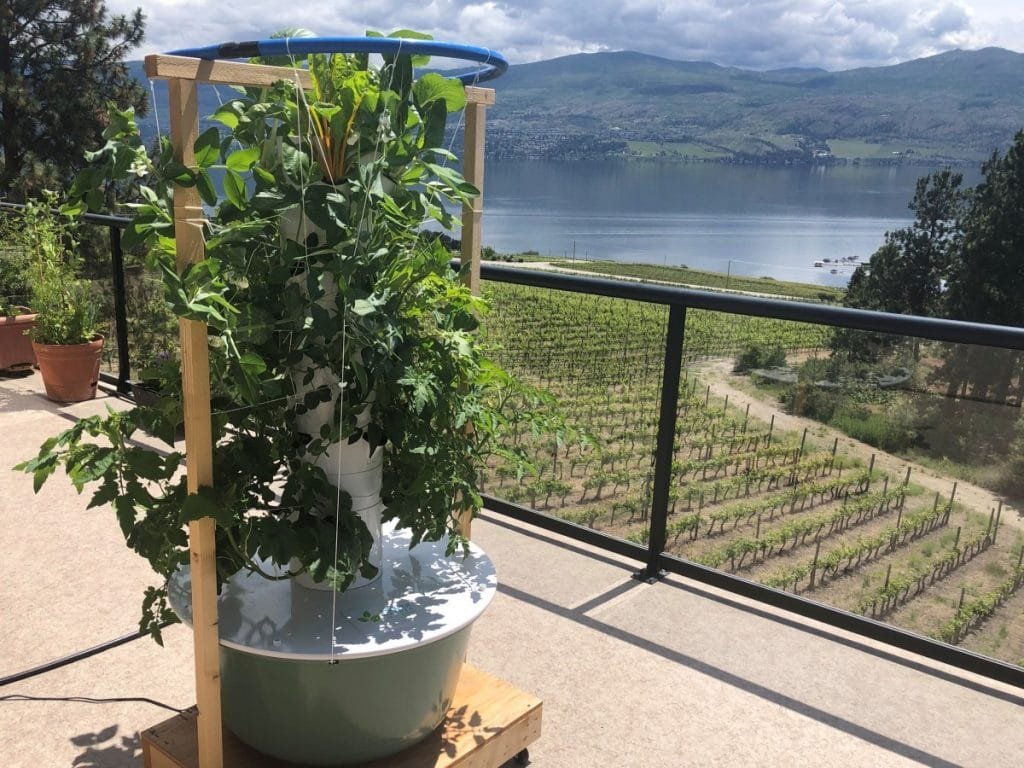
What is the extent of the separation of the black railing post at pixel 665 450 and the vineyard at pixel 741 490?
0.05 metres

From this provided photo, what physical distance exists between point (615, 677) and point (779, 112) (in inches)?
4945

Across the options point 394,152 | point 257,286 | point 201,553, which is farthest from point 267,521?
point 394,152

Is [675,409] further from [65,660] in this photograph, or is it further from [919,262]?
[919,262]

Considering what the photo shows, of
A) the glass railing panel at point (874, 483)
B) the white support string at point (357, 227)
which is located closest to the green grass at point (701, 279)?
the glass railing panel at point (874, 483)

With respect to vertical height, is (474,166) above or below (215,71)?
below

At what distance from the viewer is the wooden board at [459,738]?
1623mm

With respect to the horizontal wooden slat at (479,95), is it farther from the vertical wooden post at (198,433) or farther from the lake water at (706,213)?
the lake water at (706,213)

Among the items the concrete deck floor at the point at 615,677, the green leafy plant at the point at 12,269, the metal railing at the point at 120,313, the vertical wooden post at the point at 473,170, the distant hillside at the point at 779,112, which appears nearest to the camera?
the vertical wooden post at the point at 473,170

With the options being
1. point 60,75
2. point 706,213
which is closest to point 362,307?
point 60,75

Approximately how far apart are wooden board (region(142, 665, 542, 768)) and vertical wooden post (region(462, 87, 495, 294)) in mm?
895

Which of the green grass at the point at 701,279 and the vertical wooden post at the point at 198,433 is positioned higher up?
the vertical wooden post at the point at 198,433

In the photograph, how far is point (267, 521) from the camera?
1458mm

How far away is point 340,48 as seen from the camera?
1.27 metres

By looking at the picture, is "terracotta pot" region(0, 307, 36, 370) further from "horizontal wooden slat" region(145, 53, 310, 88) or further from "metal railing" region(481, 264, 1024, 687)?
"horizontal wooden slat" region(145, 53, 310, 88)
